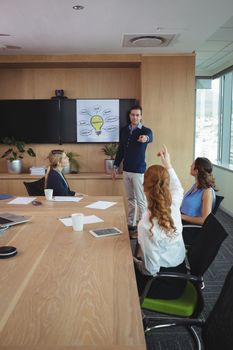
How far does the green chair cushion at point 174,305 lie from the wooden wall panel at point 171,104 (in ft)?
10.7

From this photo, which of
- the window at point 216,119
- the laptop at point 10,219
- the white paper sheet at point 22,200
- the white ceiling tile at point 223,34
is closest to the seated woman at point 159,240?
the laptop at point 10,219

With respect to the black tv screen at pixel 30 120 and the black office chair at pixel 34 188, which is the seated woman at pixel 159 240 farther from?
the black tv screen at pixel 30 120

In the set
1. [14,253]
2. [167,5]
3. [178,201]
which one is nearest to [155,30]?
[167,5]

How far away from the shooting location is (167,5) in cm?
299

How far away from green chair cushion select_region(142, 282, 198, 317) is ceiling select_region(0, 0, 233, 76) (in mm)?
2423

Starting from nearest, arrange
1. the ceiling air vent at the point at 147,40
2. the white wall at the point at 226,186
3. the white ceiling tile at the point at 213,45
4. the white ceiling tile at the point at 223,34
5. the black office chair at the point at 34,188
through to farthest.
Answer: the black office chair at the point at 34,188, the ceiling air vent at the point at 147,40, the white ceiling tile at the point at 223,34, the white ceiling tile at the point at 213,45, the white wall at the point at 226,186

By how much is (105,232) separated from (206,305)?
3.83 ft

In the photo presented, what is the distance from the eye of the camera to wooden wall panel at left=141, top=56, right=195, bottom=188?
15.8 ft

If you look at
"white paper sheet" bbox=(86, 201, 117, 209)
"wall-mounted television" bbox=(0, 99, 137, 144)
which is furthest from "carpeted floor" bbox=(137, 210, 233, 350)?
"wall-mounted television" bbox=(0, 99, 137, 144)

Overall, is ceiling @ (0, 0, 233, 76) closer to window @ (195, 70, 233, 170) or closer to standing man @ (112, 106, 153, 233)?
standing man @ (112, 106, 153, 233)

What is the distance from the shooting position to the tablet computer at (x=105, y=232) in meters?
2.12

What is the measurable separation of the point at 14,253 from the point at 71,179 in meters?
3.29

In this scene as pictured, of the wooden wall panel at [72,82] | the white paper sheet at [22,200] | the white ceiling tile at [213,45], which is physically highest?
the white ceiling tile at [213,45]

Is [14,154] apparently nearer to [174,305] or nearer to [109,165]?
[109,165]
